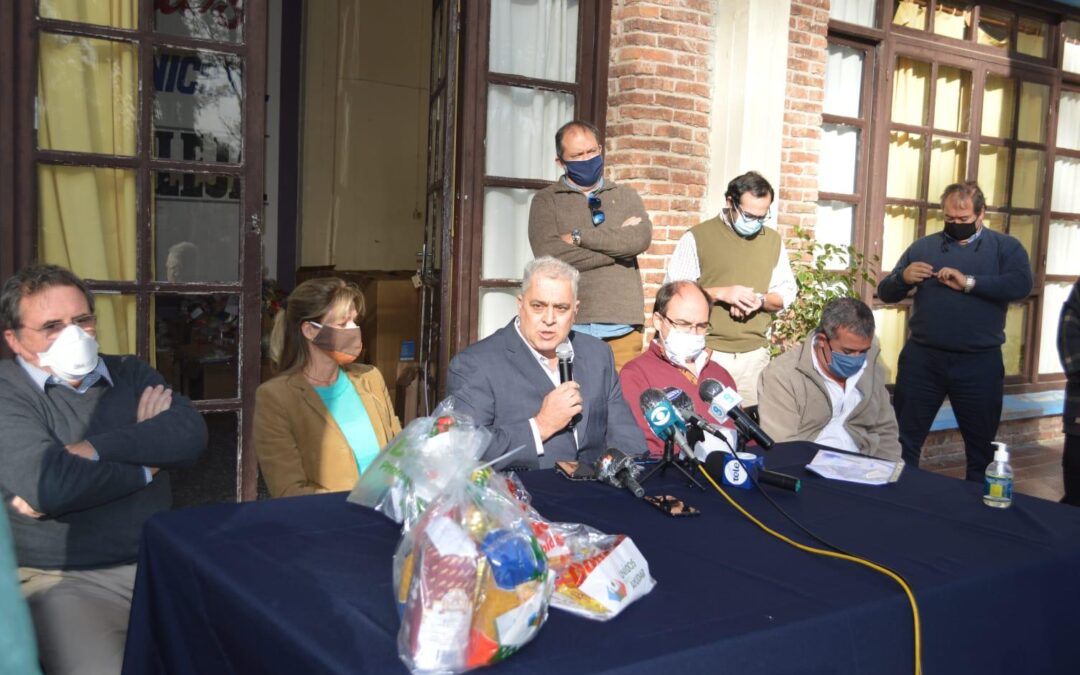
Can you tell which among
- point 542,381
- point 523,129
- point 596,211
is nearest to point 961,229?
point 596,211

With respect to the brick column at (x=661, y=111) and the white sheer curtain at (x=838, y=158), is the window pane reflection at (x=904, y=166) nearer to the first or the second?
the white sheer curtain at (x=838, y=158)

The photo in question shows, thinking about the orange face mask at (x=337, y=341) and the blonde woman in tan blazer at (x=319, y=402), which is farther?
the orange face mask at (x=337, y=341)

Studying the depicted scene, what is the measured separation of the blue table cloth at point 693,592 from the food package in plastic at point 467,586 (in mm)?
54

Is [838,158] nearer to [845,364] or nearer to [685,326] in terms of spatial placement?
[845,364]

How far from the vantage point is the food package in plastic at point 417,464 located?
6.11 ft

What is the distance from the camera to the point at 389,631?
1.51 metres

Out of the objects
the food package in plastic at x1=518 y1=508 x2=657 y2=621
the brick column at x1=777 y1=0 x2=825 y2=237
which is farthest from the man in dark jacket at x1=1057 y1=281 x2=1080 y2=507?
the food package in plastic at x1=518 y1=508 x2=657 y2=621

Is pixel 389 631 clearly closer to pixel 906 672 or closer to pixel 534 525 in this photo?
pixel 534 525

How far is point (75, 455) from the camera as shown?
241 centimetres

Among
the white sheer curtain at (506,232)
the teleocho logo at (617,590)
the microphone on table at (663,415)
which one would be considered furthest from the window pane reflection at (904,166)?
the teleocho logo at (617,590)

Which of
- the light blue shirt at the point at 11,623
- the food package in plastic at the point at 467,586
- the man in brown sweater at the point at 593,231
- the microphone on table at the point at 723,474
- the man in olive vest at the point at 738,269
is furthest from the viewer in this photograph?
the man in olive vest at the point at 738,269

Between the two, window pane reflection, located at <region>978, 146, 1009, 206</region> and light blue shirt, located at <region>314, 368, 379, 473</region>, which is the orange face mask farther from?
Answer: window pane reflection, located at <region>978, 146, 1009, 206</region>

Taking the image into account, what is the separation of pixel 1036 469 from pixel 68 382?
5.98 meters

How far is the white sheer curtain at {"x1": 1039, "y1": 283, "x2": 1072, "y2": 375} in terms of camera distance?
7.46 meters
